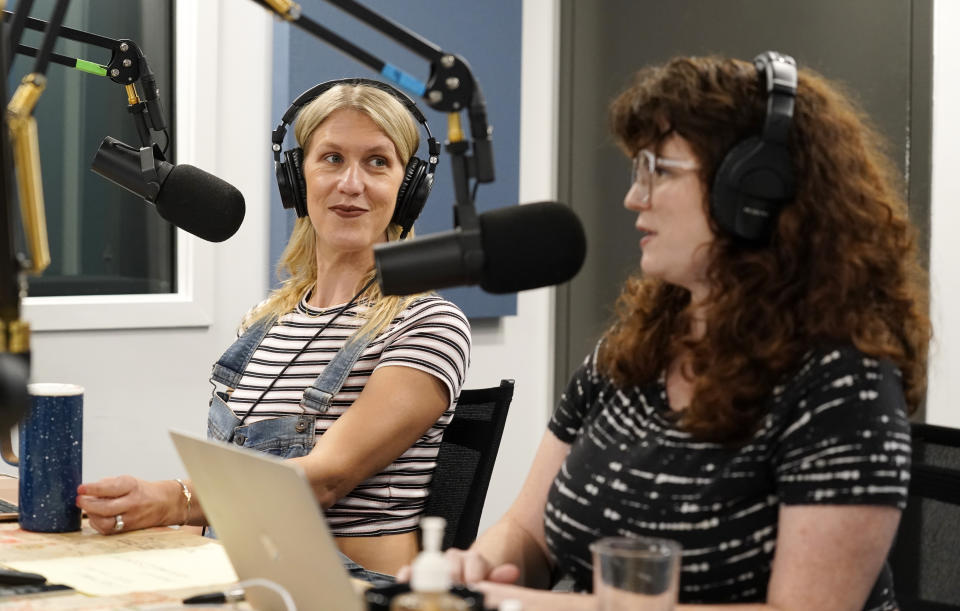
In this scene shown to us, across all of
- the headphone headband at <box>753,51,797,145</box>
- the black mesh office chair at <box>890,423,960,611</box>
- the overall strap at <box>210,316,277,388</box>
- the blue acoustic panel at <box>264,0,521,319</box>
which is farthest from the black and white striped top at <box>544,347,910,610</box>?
the blue acoustic panel at <box>264,0,521,319</box>

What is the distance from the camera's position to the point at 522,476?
148 inches

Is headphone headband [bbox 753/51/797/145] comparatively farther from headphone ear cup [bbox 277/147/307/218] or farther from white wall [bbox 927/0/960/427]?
white wall [bbox 927/0/960/427]

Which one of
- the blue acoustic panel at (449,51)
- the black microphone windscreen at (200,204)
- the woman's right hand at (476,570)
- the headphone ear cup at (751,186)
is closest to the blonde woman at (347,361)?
the woman's right hand at (476,570)

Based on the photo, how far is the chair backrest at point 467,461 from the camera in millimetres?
1941

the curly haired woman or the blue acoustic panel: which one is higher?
the blue acoustic panel

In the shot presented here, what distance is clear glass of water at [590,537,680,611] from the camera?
39.8 inches

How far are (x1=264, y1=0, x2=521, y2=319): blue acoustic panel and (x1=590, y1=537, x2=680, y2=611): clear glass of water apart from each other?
213cm

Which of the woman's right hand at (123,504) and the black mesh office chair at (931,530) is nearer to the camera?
the black mesh office chair at (931,530)

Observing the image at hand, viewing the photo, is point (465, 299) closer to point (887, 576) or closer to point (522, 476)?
point (522, 476)

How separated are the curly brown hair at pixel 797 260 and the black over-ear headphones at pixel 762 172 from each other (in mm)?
25

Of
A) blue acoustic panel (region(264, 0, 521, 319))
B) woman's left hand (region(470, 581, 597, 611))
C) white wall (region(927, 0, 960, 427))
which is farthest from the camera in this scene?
blue acoustic panel (region(264, 0, 521, 319))

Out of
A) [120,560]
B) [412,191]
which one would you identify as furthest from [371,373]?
[120,560]

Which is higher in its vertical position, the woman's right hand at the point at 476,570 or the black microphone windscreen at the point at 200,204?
the black microphone windscreen at the point at 200,204

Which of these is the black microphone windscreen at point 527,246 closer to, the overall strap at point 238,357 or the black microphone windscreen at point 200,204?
the black microphone windscreen at point 200,204
